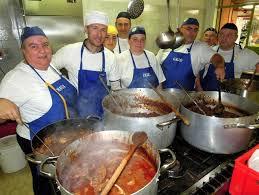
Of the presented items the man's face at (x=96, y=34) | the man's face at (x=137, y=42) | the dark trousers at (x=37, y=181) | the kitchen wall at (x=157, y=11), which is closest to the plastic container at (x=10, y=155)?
the dark trousers at (x=37, y=181)

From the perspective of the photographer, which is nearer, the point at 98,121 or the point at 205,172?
the point at 205,172

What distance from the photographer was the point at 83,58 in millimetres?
2088

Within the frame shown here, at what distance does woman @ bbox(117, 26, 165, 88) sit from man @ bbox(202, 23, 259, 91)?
77 cm

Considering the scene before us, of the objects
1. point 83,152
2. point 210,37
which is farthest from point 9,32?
point 210,37

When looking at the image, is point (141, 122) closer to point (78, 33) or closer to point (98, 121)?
point (98, 121)

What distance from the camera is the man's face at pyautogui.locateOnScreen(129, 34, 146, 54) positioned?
242 cm

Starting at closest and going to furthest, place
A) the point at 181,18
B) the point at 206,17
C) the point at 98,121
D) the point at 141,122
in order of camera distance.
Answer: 1. the point at 141,122
2. the point at 98,121
3. the point at 181,18
4. the point at 206,17

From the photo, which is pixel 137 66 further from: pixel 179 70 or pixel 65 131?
pixel 65 131

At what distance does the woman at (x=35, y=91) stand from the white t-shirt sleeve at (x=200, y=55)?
1737 millimetres

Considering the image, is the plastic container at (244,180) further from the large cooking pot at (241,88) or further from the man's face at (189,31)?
the man's face at (189,31)

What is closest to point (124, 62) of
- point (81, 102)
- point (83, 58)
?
point (83, 58)

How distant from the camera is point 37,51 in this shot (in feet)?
5.29

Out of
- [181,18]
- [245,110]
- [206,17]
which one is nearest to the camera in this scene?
[245,110]

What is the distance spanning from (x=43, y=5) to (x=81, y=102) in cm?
178
